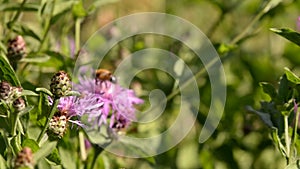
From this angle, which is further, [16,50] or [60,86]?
[16,50]

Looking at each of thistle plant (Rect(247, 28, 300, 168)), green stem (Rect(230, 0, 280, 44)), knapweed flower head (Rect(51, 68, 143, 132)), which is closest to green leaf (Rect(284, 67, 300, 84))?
thistle plant (Rect(247, 28, 300, 168))

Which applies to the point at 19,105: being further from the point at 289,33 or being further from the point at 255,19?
the point at 255,19

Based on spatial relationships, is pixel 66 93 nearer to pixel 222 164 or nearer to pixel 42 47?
pixel 42 47

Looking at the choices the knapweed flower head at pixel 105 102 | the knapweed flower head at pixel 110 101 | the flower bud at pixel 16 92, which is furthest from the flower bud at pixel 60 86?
the knapweed flower head at pixel 110 101

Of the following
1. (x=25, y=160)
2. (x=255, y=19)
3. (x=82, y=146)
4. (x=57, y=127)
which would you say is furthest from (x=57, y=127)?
(x=255, y=19)

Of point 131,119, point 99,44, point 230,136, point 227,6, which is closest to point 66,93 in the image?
point 131,119

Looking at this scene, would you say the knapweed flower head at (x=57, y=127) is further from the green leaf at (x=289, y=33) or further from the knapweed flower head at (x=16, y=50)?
the green leaf at (x=289, y=33)

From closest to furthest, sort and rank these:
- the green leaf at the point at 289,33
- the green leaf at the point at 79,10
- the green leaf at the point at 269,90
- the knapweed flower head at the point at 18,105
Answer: the knapweed flower head at the point at 18,105 → the green leaf at the point at 289,33 → the green leaf at the point at 269,90 → the green leaf at the point at 79,10

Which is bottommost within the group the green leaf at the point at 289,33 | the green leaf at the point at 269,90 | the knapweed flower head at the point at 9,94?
the knapweed flower head at the point at 9,94
